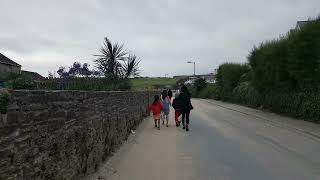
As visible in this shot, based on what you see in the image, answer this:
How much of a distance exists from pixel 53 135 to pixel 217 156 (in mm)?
6741

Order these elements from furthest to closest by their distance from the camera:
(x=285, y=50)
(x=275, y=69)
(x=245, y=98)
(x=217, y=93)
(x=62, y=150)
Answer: (x=217, y=93) → (x=245, y=98) → (x=275, y=69) → (x=285, y=50) → (x=62, y=150)

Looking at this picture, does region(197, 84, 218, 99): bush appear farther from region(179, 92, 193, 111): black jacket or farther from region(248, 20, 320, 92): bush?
region(179, 92, 193, 111): black jacket

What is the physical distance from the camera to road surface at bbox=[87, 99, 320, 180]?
1091cm

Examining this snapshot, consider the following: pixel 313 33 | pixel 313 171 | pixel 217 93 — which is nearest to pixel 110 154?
pixel 313 171

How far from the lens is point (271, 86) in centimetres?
3831

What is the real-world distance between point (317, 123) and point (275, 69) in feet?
29.7

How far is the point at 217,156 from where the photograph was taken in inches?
541

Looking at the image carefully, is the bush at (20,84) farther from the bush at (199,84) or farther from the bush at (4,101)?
the bush at (199,84)

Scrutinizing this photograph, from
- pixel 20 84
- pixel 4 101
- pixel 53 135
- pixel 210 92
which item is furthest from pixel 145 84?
pixel 4 101

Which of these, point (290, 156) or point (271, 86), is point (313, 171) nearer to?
point (290, 156)

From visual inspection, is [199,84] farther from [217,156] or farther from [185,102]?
[217,156]

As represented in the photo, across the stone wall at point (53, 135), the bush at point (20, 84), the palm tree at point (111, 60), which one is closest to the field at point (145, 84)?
the palm tree at point (111, 60)

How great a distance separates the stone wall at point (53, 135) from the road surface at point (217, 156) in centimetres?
81

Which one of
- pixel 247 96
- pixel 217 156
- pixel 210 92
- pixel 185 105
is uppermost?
pixel 185 105
